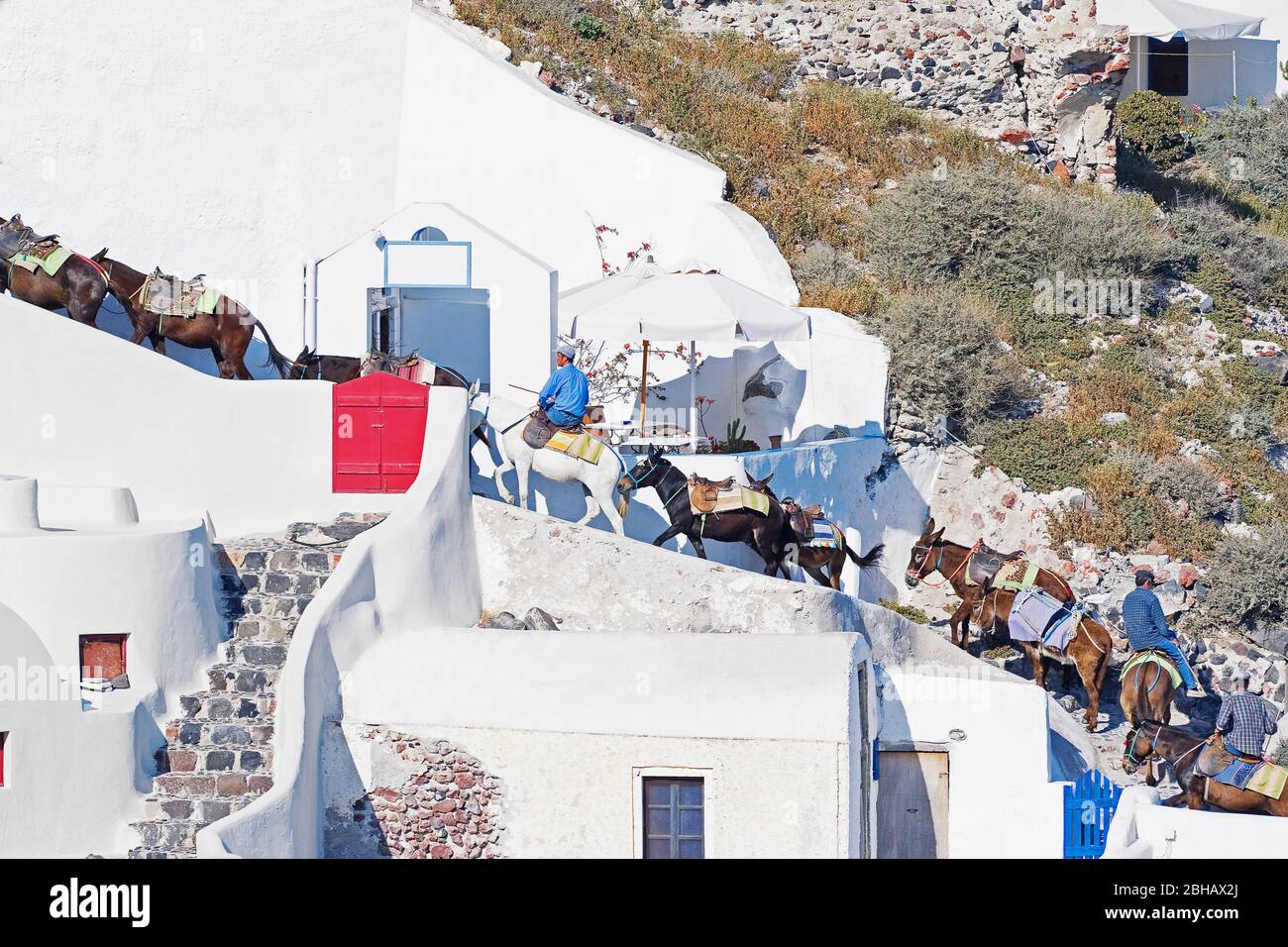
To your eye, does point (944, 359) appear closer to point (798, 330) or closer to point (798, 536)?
point (798, 330)

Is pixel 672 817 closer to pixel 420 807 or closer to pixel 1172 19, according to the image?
pixel 420 807

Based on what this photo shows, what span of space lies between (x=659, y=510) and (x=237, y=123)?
769 cm

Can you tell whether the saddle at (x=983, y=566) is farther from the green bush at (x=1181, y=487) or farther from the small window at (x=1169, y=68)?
the small window at (x=1169, y=68)

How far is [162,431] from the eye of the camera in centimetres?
1631

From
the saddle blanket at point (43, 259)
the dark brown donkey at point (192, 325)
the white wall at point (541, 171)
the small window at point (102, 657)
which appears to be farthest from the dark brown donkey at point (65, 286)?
the white wall at point (541, 171)

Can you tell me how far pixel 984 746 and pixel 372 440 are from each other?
6.05 meters

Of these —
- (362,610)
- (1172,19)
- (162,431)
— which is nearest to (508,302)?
(162,431)

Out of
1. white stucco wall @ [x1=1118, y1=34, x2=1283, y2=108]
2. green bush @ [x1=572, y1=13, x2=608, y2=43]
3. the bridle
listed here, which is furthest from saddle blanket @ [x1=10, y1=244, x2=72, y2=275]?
white stucco wall @ [x1=1118, y1=34, x2=1283, y2=108]

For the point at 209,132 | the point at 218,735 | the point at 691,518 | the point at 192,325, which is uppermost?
the point at 209,132

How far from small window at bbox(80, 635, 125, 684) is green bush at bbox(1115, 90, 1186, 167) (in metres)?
24.8

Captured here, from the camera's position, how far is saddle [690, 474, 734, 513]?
18266 mm

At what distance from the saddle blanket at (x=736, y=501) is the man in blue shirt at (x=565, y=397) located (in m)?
1.46

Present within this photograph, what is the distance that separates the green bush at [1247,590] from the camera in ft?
70.7

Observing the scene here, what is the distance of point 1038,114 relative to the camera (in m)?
30.9
